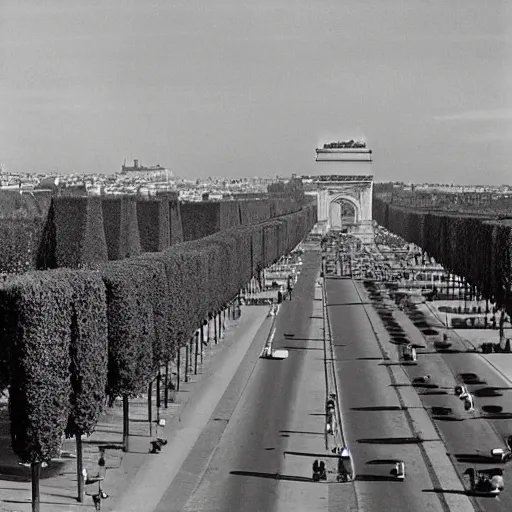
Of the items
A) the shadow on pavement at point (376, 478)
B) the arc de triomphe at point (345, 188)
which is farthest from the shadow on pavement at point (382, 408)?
the arc de triomphe at point (345, 188)

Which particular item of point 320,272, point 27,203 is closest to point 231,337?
point 320,272

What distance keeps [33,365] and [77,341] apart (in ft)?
5.16

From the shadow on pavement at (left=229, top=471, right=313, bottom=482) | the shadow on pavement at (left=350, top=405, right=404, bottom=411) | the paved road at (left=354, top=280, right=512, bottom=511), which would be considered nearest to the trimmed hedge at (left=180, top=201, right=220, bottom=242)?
the paved road at (left=354, top=280, right=512, bottom=511)

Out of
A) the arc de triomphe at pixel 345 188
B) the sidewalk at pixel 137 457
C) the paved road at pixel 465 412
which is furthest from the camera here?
the arc de triomphe at pixel 345 188

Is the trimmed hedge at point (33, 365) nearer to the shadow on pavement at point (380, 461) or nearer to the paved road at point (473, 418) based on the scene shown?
the shadow on pavement at point (380, 461)

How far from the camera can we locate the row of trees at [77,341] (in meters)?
21.1

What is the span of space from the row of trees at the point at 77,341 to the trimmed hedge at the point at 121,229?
1625 cm

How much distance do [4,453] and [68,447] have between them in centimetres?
164

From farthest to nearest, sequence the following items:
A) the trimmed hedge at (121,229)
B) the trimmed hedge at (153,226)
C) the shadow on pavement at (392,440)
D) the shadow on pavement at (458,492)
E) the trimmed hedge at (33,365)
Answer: the trimmed hedge at (153,226)
the trimmed hedge at (121,229)
the shadow on pavement at (392,440)
the shadow on pavement at (458,492)
the trimmed hedge at (33,365)

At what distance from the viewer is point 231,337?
45.3 meters

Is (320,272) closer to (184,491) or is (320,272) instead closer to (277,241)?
(277,241)

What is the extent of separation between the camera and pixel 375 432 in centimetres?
2773

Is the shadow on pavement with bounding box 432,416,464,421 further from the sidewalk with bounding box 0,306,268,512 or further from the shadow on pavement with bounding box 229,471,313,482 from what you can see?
the shadow on pavement with bounding box 229,471,313,482

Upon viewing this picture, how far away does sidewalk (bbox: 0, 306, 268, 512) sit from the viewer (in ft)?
72.6
